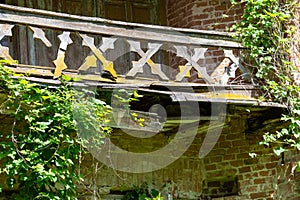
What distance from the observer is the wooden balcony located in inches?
287

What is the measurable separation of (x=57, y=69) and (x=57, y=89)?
0.81 ft

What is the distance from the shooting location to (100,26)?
25.4 feet

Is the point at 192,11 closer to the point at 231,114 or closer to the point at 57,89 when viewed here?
the point at 231,114

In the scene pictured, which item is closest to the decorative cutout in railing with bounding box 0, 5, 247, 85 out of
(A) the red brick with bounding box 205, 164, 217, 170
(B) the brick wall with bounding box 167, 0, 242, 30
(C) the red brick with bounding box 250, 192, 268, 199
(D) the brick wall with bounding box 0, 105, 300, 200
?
(B) the brick wall with bounding box 167, 0, 242, 30

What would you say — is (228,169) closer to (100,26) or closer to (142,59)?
(142,59)

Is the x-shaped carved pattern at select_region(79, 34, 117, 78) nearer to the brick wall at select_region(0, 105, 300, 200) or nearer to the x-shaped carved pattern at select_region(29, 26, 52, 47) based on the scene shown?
the x-shaped carved pattern at select_region(29, 26, 52, 47)

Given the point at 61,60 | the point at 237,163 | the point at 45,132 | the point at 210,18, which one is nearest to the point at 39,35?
the point at 61,60

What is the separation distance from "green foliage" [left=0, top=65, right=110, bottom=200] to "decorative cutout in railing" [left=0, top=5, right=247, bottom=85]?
0.28 metres

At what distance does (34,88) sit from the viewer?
6.94 metres

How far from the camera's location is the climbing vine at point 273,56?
8.39m

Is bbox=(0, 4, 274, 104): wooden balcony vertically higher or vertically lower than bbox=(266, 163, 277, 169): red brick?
higher

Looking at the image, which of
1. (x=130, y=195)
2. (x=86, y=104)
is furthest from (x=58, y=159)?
(x=130, y=195)

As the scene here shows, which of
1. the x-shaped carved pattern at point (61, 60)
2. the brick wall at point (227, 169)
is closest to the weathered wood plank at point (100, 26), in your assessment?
the x-shaped carved pattern at point (61, 60)

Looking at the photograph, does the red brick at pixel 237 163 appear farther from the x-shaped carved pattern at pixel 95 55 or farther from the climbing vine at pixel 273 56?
the x-shaped carved pattern at pixel 95 55
